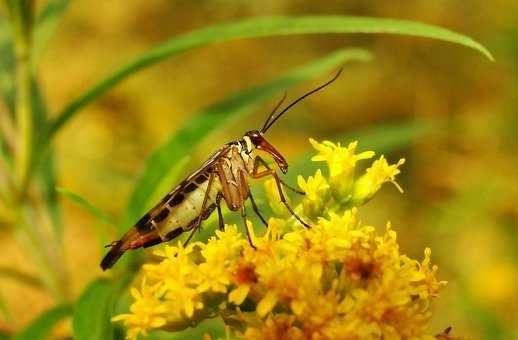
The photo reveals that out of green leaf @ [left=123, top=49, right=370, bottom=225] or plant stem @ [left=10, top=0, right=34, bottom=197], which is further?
plant stem @ [left=10, top=0, right=34, bottom=197]

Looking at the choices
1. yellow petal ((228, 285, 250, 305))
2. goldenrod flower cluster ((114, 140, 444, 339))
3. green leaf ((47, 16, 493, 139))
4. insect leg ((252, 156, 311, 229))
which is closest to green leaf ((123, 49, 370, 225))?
green leaf ((47, 16, 493, 139))

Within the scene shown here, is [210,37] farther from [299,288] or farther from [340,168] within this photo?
[299,288]

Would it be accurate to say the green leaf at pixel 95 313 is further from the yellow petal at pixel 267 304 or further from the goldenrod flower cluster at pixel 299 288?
the yellow petal at pixel 267 304

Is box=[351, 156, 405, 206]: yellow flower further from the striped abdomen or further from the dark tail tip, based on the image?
the dark tail tip

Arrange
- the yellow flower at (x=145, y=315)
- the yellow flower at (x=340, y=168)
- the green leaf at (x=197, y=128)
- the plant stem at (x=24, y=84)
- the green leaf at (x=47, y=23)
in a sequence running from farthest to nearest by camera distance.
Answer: the green leaf at (x=47, y=23) < the plant stem at (x=24, y=84) < the green leaf at (x=197, y=128) < the yellow flower at (x=340, y=168) < the yellow flower at (x=145, y=315)

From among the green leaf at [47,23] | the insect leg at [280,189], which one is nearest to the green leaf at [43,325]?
the insect leg at [280,189]

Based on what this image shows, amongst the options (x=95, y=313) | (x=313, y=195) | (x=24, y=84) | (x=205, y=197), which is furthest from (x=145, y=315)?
(x=24, y=84)

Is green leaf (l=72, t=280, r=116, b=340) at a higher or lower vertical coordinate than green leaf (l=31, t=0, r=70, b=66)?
lower
